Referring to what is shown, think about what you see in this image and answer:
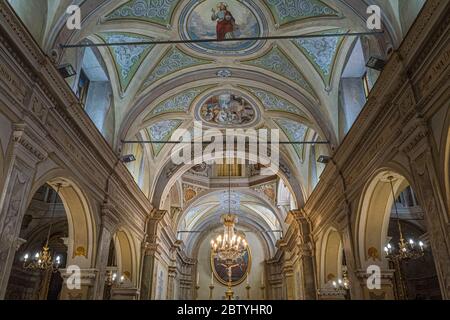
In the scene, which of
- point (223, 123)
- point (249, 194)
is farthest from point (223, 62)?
point (249, 194)

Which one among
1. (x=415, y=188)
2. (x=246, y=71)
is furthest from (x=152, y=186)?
(x=415, y=188)

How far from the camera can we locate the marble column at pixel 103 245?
30.3 feet

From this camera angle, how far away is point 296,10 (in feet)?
28.3

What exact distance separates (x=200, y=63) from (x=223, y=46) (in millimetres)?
1017

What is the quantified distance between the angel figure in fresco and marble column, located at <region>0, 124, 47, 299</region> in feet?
17.4

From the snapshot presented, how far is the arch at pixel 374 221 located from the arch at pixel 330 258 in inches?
129

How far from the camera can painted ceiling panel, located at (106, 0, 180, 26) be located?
8297 millimetres

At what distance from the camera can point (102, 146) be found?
30.7ft

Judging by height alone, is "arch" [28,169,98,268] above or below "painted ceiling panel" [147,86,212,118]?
below

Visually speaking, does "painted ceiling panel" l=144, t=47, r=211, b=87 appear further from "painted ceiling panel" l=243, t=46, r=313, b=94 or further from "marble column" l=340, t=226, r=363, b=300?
"marble column" l=340, t=226, r=363, b=300

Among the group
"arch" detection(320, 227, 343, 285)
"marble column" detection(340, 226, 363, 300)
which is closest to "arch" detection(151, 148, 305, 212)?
"arch" detection(320, 227, 343, 285)

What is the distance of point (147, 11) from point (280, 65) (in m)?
3.97
